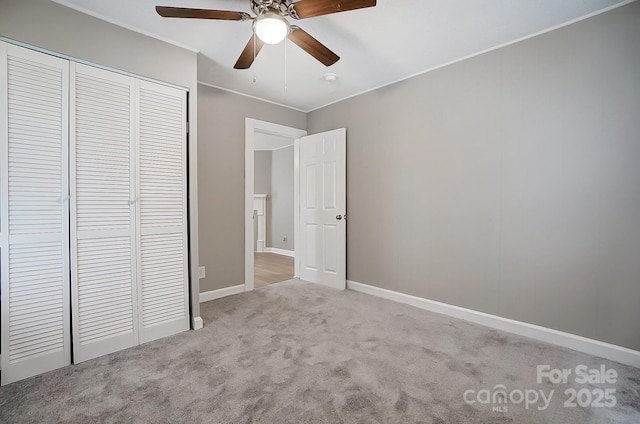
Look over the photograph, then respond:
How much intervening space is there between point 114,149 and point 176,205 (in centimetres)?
61

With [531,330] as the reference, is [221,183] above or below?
above

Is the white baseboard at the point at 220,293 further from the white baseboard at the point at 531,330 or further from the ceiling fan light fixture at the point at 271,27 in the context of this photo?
the ceiling fan light fixture at the point at 271,27

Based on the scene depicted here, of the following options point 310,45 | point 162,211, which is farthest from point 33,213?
point 310,45

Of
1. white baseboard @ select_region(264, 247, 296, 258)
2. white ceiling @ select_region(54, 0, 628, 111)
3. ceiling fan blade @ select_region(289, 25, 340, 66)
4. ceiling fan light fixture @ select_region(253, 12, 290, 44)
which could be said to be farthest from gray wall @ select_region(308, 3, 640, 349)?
white baseboard @ select_region(264, 247, 296, 258)

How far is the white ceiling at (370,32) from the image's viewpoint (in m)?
2.02

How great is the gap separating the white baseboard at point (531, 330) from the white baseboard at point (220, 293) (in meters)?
1.77

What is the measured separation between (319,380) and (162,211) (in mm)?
1796

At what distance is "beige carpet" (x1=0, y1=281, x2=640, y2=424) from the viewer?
1543 millimetres

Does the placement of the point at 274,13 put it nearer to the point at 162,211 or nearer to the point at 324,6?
the point at 324,6

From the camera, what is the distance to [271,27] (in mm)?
1668

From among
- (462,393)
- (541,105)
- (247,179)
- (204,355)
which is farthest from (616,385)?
(247,179)

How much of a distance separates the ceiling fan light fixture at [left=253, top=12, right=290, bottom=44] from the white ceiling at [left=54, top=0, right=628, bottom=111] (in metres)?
0.46

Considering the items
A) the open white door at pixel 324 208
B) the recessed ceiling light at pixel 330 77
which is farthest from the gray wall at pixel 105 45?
the open white door at pixel 324 208

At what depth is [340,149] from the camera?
12.5ft
